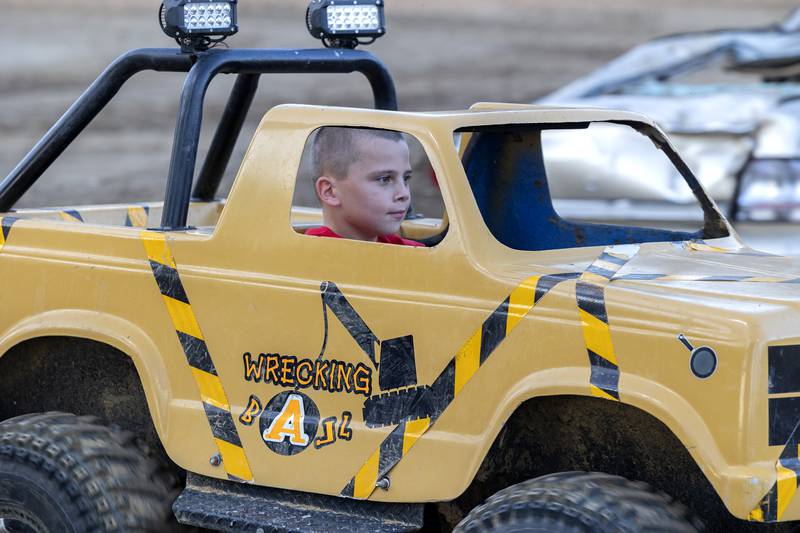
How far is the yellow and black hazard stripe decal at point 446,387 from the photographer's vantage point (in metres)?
3.93

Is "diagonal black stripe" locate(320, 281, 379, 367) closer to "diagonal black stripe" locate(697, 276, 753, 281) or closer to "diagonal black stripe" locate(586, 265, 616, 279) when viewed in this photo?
"diagonal black stripe" locate(586, 265, 616, 279)

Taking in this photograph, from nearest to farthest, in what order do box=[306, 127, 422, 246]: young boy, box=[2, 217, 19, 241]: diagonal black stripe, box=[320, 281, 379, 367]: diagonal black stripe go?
1. box=[320, 281, 379, 367]: diagonal black stripe
2. box=[306, 127, 422, 246]: young boy
3. box=[2, 217, 19, 241]: diagonal black stripe

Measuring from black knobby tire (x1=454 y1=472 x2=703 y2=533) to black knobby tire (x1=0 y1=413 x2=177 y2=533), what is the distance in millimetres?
1115

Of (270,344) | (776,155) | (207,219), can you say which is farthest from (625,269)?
(776,155)

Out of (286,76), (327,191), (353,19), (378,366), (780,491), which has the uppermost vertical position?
(353,19)

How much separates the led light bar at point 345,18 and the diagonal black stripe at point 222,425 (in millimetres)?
1580

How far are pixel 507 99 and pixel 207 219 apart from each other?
53.1 feet

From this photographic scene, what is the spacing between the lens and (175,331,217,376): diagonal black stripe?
442 cm

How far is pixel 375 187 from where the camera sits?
15.0ft

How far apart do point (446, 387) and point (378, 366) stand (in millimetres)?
217

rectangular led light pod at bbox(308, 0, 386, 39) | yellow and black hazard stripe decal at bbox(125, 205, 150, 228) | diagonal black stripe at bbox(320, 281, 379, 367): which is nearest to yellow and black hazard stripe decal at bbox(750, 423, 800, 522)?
diagonal black stripe at bbox(320, 281, 379, 367)

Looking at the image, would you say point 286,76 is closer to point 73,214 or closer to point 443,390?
point 73,214

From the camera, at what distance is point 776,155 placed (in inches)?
300

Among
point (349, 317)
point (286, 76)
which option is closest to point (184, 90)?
point (349, 317)
